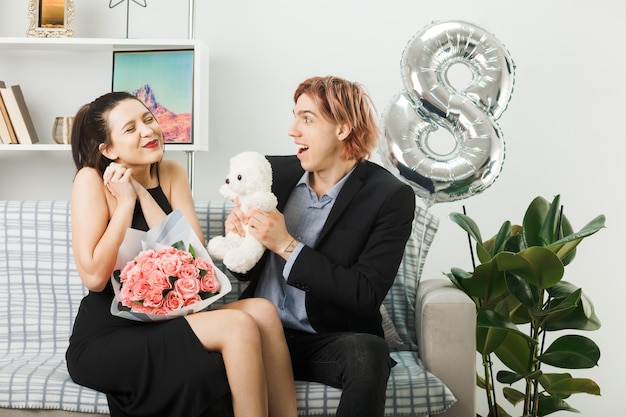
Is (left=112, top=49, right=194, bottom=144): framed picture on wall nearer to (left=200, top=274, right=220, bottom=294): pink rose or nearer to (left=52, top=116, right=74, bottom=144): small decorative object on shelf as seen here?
(left=52, top=116, right=74, bottom=144): small decorative object on shelf

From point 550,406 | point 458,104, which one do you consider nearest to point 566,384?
point 550,406

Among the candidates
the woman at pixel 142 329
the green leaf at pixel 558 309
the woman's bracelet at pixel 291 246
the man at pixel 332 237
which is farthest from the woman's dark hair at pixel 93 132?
the green leaf at pixel 558 309

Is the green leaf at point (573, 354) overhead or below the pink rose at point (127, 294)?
below

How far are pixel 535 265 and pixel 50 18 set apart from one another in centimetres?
200

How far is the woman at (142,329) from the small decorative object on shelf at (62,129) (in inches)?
36.9

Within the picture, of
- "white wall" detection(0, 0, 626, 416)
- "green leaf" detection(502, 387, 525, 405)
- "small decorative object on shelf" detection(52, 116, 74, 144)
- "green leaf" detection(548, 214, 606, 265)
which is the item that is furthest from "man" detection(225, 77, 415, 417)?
"small decorative object on shelf" detection(52, 116, 74, 144)

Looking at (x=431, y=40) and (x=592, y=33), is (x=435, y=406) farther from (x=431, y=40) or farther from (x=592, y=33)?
(x=592, y=33)

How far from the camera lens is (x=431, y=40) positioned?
8.53 ft

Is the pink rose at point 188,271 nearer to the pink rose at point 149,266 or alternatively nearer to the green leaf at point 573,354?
the pink rose at point 149,266

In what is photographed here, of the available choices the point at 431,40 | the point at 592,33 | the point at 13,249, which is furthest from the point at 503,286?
the point at 13,249

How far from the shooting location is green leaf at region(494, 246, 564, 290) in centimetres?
236

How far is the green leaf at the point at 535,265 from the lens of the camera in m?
2.36

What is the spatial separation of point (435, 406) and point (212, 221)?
0.90 metres

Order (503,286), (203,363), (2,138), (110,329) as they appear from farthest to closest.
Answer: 1. (2,138)
2. (503,286)
3. (110,329)
4. (203,363)
